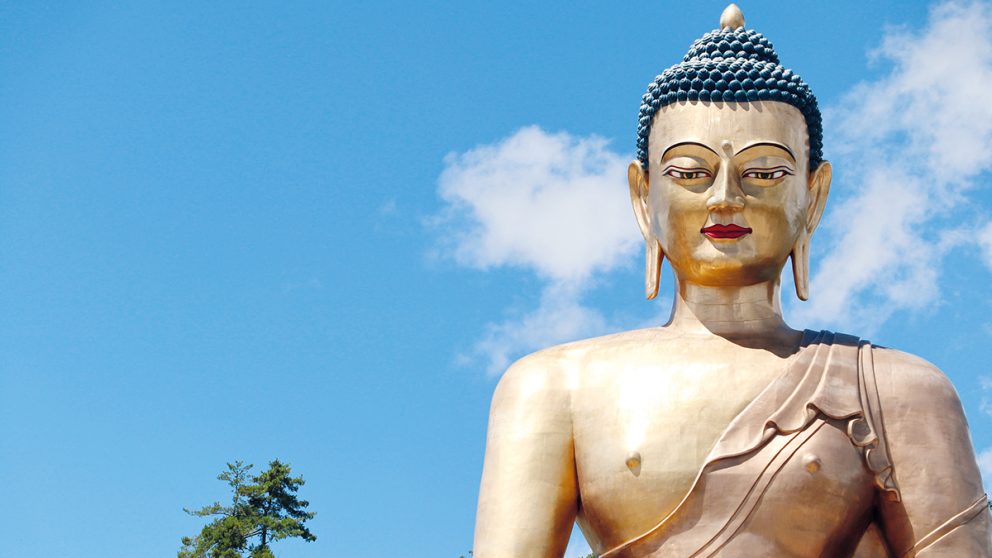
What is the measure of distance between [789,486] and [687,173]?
73.3 inches

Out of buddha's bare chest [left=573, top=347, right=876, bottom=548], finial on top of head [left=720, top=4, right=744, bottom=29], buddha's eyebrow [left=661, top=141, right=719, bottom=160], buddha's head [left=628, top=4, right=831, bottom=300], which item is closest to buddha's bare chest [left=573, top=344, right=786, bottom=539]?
buddha's bare chest [left=573, top=347, right=876, bottom=548]

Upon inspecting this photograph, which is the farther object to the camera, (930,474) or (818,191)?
(818,191)

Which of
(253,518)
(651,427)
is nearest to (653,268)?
(651,427)

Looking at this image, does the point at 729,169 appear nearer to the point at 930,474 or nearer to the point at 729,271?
the point at 729,271

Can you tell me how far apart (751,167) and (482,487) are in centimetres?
232

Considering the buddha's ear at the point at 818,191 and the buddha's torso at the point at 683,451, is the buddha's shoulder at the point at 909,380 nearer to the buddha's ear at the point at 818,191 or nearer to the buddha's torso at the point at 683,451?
the buddha's torso at the point at 683,451

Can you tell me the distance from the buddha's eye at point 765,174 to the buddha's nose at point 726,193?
7 centimetres

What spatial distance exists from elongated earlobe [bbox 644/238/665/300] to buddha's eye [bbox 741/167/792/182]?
0.74m

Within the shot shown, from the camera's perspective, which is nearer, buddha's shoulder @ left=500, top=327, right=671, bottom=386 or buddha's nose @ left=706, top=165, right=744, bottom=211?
buddha's nose @ left=706, top=165, right=744, bottom=211

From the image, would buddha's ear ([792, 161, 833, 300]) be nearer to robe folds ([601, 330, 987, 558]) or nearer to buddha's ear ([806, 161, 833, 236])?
buddha's ear ([806, 161, 833, 236])

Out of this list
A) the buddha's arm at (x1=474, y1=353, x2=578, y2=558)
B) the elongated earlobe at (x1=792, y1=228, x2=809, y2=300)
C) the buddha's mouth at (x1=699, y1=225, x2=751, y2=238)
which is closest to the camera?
the buddha's arm at (x1=474, y1=353, x2=578, y2=558)

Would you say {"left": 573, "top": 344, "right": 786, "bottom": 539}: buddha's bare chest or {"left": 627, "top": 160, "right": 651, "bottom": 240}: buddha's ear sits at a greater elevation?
{"left": 627, "top": 160, "right": 651, "bottom": 240}: buddha's ear

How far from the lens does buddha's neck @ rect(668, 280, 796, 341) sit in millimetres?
7812

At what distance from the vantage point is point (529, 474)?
24.1ft
